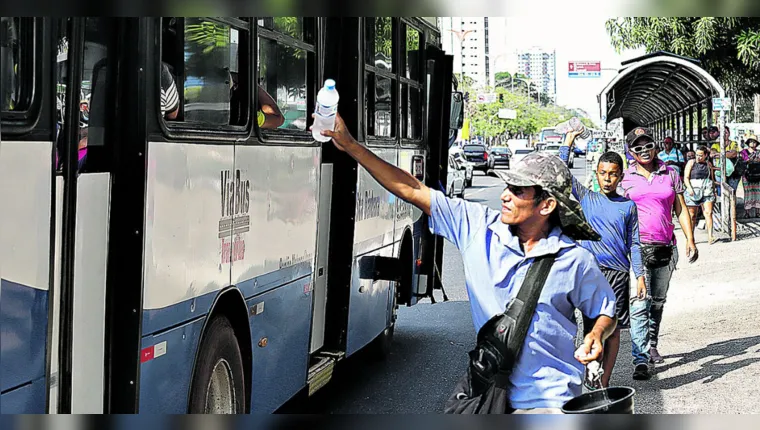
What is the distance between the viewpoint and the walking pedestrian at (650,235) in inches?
352

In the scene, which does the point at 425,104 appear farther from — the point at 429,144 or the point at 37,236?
the point at 37,236

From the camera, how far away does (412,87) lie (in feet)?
33.4

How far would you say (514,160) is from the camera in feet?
16.2

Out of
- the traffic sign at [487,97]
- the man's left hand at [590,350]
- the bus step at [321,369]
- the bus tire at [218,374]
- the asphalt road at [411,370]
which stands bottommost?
the asphalt road at [411,370]

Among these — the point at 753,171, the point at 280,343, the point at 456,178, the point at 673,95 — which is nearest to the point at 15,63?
the point at 280,343

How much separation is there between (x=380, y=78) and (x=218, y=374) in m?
3.58

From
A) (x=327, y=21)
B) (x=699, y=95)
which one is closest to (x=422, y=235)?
(x=327, y=21)

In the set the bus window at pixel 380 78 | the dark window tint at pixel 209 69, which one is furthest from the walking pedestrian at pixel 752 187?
the dark window tint at pixel 209 69

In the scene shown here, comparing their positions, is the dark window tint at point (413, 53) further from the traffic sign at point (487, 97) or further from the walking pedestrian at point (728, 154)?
the traffic sign at point (487, 97)

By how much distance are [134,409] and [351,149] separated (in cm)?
137

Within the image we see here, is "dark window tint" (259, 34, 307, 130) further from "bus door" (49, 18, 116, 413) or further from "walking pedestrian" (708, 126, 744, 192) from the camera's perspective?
"walking pedestrian" (708, 126, 744, 192)

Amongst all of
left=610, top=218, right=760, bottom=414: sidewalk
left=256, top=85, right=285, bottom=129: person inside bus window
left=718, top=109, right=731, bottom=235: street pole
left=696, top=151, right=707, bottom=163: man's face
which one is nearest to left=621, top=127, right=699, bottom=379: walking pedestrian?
left=610, top=218, right=760, bottom=414: sidewalk

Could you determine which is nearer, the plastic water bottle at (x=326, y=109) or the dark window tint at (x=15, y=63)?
the dark window tint at (x=15, y=63)

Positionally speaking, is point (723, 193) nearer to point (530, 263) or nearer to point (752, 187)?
point (752, 187)
